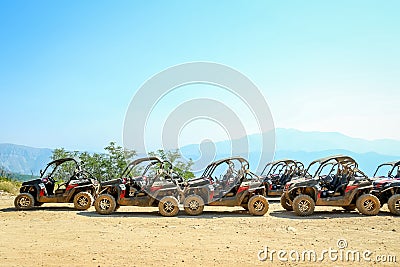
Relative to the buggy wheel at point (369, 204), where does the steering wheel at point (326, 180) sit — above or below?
above

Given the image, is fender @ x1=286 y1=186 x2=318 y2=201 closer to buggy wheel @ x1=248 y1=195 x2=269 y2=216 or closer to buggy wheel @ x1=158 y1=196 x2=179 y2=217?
buggy wheel @ x1=248 y1=195 x2=269 y2=216

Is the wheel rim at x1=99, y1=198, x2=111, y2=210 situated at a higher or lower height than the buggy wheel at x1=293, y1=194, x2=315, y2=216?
lower

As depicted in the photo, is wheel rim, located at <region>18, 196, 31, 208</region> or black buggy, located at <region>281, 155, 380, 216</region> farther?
wheel rim, located at <region>18, 196, 31, 208</region>

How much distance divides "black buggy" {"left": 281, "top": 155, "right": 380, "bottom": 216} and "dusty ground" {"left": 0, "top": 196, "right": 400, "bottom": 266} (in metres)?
0.41

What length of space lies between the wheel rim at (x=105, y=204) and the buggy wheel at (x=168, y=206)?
164cm

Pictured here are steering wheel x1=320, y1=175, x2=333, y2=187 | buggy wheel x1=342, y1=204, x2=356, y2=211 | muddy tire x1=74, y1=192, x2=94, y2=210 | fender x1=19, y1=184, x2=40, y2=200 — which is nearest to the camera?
buggy wheel x1=342, y1=204, x2=356, y2=211

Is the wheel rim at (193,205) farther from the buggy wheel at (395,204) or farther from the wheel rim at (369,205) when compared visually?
the buggy wheel at (395,204)

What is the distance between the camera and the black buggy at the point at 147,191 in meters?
11.7

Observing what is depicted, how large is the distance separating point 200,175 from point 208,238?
15.4 feet

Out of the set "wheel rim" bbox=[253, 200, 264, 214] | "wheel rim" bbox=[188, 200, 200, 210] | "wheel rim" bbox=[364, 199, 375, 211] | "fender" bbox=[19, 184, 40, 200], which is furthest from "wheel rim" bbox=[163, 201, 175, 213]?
"wheel rim" bbox=[364, 199, 375, 211]

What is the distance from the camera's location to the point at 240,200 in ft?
39.1

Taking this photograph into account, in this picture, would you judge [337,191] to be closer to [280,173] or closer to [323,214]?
[323,214]

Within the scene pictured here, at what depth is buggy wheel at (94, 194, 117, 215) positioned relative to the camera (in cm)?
1183

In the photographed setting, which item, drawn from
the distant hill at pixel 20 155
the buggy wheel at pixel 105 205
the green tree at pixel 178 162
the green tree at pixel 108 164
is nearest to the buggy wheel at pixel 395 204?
the buggy wheel at pixel 105 205
